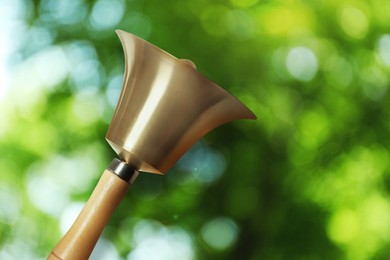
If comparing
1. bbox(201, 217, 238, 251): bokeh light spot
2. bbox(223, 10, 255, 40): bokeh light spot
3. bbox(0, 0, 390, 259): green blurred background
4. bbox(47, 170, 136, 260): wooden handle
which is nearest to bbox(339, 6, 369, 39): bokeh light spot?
bbox(0, 0, 390, 259): green blurred background

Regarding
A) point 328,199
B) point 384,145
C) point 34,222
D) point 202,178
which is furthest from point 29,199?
point 384,145

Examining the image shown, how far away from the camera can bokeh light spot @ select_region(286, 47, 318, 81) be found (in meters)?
1.42

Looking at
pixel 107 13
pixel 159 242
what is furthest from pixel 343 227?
pixel 107 13

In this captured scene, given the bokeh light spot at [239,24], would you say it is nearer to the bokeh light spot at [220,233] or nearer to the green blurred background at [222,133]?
the green blurred background at [222,133]

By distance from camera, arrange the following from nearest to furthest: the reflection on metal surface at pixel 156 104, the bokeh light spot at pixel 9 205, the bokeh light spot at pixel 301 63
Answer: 1. the reflection on metal surface at pixel 156 104
2. the bokeh light spot at pixel 9 205
3. the bokeh light spot at pixel 301 63

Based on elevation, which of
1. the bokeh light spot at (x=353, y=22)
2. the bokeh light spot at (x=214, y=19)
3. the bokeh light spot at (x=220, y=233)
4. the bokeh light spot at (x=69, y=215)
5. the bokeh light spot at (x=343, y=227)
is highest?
the bokeh light spot at (x=353, y=22)

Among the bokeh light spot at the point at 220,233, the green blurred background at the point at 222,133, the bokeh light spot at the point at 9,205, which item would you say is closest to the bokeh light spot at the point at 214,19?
the green blurred background at the point at 222,133

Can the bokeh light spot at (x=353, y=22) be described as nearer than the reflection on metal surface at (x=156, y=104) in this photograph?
No

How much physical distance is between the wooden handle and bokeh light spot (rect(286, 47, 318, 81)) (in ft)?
1.71

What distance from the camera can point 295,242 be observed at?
→ 4.56ft

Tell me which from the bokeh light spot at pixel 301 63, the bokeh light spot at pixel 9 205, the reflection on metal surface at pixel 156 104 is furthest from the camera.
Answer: the bokeh light spot at pixel 301 63

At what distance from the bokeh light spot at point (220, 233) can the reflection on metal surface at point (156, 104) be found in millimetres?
315

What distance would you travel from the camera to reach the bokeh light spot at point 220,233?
1360mm

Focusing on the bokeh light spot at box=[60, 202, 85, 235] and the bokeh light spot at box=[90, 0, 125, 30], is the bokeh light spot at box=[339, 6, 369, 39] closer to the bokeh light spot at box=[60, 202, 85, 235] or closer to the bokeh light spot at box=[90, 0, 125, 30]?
the bokeh light spot at box=[90, 0, 125, 30]
